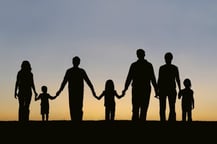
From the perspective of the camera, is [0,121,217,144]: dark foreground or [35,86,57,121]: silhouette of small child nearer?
[0,121,217,144]: dark foreground

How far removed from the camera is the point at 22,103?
18.9 m

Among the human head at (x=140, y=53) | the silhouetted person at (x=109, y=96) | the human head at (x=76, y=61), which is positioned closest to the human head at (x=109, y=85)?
the silhouetted person at (x=109, y=96)

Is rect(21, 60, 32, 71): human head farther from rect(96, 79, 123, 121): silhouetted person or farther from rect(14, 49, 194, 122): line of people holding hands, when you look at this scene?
rect(96, 79, 123, 121): silhouetted person

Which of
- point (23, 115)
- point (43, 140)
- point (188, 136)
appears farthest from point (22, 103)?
point (188, 136)

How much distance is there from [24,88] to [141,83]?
5.13m

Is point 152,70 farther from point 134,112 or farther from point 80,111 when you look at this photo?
point 80,111

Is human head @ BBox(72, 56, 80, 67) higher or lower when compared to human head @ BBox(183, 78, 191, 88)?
higher

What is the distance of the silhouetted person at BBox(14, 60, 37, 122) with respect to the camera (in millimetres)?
18734

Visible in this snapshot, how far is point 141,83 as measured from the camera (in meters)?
15.8

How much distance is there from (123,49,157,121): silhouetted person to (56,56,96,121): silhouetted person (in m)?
1.56

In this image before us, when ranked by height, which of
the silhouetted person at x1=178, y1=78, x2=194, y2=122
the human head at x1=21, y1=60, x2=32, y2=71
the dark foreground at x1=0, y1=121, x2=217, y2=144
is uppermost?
the human head at x1=21, y1=60, x2=32, y2=71

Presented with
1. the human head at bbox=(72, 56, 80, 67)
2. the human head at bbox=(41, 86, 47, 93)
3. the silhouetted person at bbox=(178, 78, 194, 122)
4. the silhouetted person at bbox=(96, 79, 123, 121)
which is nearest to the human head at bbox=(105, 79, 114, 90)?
the silhouetted person at bbox=(96, 79, 123, 121)

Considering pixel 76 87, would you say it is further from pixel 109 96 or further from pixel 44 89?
pixel 44 89

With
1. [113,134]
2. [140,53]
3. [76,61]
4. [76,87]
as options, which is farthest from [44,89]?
[113,134]
